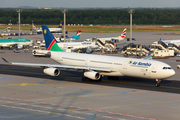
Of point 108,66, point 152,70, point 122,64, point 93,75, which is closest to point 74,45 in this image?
point 108,66

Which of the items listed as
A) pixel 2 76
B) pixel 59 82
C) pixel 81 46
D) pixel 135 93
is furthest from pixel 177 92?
pixel 81 46

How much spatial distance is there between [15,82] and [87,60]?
41.0 feet

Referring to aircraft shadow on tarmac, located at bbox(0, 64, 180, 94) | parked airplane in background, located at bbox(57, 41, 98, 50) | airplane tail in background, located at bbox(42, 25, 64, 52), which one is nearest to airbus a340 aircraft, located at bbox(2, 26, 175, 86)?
aircraft shadow on tarmac, located at bbox(0, 64, 180, 94)

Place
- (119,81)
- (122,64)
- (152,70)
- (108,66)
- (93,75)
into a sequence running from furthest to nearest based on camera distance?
(119,81)
(108,66)
(122,64)
(93,75)
(152,70)

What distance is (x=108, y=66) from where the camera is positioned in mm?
52250

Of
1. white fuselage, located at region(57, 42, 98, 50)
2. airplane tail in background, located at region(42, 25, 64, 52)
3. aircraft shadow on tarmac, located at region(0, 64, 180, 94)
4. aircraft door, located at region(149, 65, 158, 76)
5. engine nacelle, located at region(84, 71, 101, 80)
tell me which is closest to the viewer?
aircraft door, located at region(149, 65, 158, 76)

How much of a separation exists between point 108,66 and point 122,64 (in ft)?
9.03

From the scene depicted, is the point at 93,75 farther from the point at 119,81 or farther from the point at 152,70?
the point at 152,70

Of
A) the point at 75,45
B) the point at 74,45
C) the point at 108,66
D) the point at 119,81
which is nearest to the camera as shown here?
the point at 108,66

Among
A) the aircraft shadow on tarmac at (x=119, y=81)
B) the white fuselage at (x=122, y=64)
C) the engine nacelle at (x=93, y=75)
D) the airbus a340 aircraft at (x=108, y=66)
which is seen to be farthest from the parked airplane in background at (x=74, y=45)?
the engine nacelle at (x=93, y=75)

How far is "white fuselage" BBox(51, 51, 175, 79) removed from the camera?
47250 millimetres

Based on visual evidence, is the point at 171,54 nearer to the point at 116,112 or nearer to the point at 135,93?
the point at 135,93

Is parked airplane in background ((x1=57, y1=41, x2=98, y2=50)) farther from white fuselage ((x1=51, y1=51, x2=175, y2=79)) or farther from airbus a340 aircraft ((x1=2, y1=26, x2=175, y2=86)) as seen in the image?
airbus a340 aircraft ((x1=2, y1=26, x2=175, y2=86))

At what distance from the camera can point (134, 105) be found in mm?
36344
